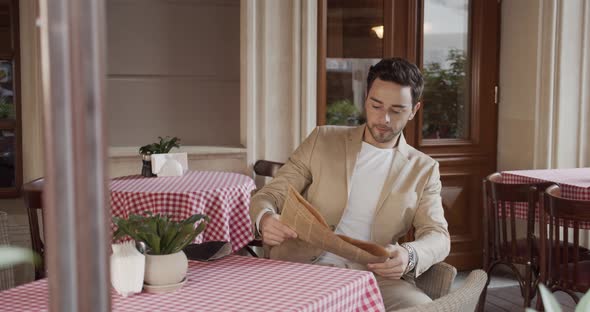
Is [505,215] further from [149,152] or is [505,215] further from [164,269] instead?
[164,269]

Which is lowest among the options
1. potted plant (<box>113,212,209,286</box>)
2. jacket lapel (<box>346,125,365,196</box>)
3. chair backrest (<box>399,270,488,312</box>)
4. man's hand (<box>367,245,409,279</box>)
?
man's hand (<box>367,245,409,279</box>)

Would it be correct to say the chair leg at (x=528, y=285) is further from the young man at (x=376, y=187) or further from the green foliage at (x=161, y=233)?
the green foliage at (x=161, y=233)

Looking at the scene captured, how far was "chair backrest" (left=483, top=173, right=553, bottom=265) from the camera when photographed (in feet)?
13.3

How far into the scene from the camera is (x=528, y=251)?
13.3ft

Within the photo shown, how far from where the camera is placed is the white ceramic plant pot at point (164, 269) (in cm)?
180

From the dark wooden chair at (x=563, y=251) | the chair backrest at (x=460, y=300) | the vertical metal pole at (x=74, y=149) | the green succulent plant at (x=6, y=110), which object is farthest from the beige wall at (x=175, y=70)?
the vertical metal pole at (x=74, y=149)

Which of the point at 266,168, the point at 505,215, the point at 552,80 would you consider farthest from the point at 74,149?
the point at 552,80

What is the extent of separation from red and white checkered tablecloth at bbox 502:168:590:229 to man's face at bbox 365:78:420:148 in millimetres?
1858

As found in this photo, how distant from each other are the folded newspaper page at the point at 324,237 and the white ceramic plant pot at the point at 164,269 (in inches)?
19.1

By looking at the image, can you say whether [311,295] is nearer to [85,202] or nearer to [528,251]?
[85,202]

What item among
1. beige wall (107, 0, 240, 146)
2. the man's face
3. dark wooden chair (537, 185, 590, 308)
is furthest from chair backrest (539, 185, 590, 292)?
beige wall (107, 0, 240, 146)

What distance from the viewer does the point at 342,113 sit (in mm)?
5477

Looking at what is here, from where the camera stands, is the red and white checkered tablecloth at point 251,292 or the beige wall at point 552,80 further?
the beige wall at point 552,80

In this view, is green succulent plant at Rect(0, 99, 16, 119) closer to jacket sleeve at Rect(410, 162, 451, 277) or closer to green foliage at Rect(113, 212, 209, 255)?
jacket sleeve at Rect(410, 162, 451, 277)
